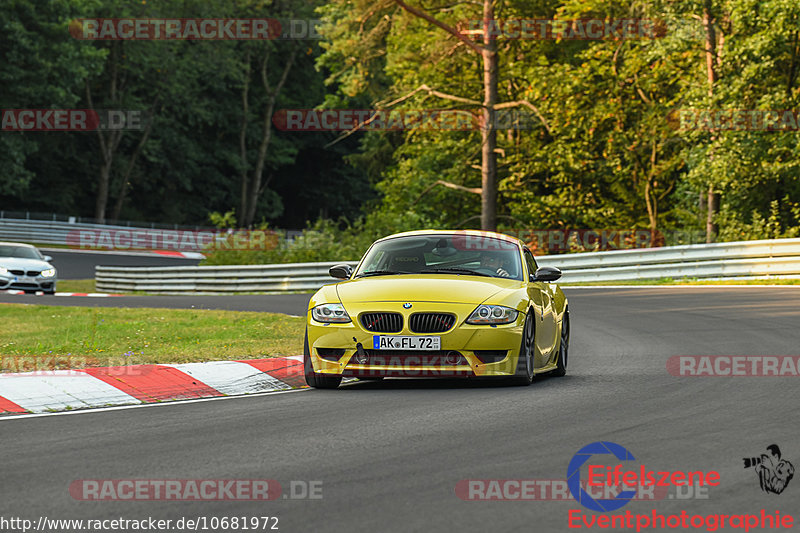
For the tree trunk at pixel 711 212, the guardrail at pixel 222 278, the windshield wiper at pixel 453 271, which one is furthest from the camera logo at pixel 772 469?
the tree trunk at pixel 711 212

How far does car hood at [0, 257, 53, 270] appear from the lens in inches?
1210

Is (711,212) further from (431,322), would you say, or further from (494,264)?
(431,322)

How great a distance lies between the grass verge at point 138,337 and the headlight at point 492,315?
301 cm

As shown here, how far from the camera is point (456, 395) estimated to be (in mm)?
9781

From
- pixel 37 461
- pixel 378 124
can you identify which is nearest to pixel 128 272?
pixel 378 124

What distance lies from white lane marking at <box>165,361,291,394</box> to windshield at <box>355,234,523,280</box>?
1.39 metres

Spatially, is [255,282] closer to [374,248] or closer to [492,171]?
[492,171]

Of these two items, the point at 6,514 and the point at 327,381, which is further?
the point at 327,381

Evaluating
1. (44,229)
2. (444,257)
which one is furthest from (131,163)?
(444,257)

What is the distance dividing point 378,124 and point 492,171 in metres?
4.53

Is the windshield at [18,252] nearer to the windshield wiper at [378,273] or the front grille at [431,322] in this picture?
the windshield wiper at [378,273]

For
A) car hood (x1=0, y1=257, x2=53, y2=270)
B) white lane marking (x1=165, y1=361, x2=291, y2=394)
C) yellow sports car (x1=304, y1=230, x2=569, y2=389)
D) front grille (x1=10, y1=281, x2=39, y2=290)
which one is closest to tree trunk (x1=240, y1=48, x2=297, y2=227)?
car hood (x1=0, y1=257, x2=53, y2=270)

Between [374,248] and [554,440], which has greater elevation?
[374,248]

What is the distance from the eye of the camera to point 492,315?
32.9 ft
